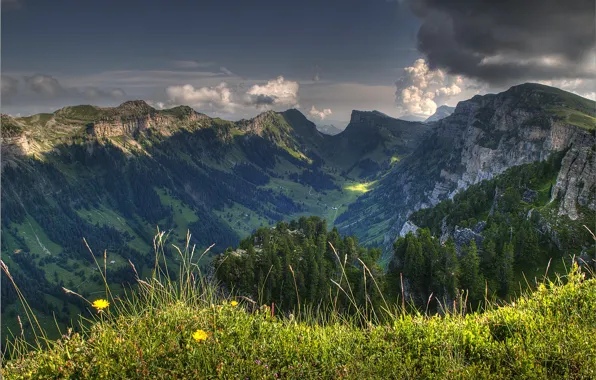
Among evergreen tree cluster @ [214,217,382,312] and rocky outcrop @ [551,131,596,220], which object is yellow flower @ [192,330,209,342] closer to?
evergreen tree cluster @ [214,217,382,312]

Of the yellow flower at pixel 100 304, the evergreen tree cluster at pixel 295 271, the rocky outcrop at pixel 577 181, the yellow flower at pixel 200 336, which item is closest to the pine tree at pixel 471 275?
the evergreen tree cluster at pixel 295 271

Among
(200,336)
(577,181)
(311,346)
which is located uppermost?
(577,181)

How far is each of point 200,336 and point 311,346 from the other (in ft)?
6.82

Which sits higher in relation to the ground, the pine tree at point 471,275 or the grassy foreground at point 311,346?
the grassy foreground at point 311,346

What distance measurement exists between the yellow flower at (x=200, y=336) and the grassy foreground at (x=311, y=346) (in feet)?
0.06

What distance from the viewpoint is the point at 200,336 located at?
572 centimetres

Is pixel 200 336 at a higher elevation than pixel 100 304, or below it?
below

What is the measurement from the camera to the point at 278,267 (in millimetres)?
72312

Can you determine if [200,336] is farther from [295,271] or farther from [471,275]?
[471,275]

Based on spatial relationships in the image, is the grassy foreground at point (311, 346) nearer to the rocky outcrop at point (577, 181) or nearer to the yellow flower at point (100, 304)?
the yellow flower at point (100, 304)

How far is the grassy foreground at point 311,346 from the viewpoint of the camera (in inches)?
217

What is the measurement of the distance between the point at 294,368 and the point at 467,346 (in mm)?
3399

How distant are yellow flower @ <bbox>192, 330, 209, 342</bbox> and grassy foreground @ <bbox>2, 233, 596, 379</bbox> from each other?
0.06 ft

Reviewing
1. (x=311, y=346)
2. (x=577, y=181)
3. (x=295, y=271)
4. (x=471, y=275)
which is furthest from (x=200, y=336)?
(x=577, y=181)
